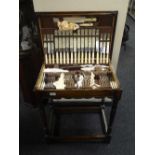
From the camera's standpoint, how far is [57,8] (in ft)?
4.33

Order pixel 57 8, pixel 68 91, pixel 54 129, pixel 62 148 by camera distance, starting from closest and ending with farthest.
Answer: pixel 68 91, pixel 57 8, pixel 62 148, pixel 54 129

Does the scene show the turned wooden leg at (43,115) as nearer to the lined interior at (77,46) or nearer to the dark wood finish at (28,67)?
the dark wood finish at (28,67)

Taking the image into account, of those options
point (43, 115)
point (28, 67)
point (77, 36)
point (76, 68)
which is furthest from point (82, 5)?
point (43, 115)

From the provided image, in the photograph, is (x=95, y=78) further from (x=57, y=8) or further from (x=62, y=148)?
(x=62, y=148)

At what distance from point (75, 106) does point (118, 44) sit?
0.86 metres

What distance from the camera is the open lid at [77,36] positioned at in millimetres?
1331

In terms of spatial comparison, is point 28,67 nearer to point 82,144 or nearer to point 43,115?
point 43,115

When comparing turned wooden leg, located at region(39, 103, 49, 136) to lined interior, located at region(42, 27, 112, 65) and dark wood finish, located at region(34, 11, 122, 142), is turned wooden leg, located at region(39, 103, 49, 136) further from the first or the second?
lined interior, located at region(42, 27, 112, 65)

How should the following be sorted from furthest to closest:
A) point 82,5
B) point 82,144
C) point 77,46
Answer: point 82,144
point 77,46
point 82,5

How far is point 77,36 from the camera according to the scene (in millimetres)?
1385

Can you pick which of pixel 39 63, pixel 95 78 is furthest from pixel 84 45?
pixel 39 63

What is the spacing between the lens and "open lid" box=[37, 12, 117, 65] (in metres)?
1.33

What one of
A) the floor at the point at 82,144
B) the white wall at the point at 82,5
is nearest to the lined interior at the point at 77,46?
the white wall at the point at 82,5

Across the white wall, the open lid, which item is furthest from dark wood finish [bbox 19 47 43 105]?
the white wall
